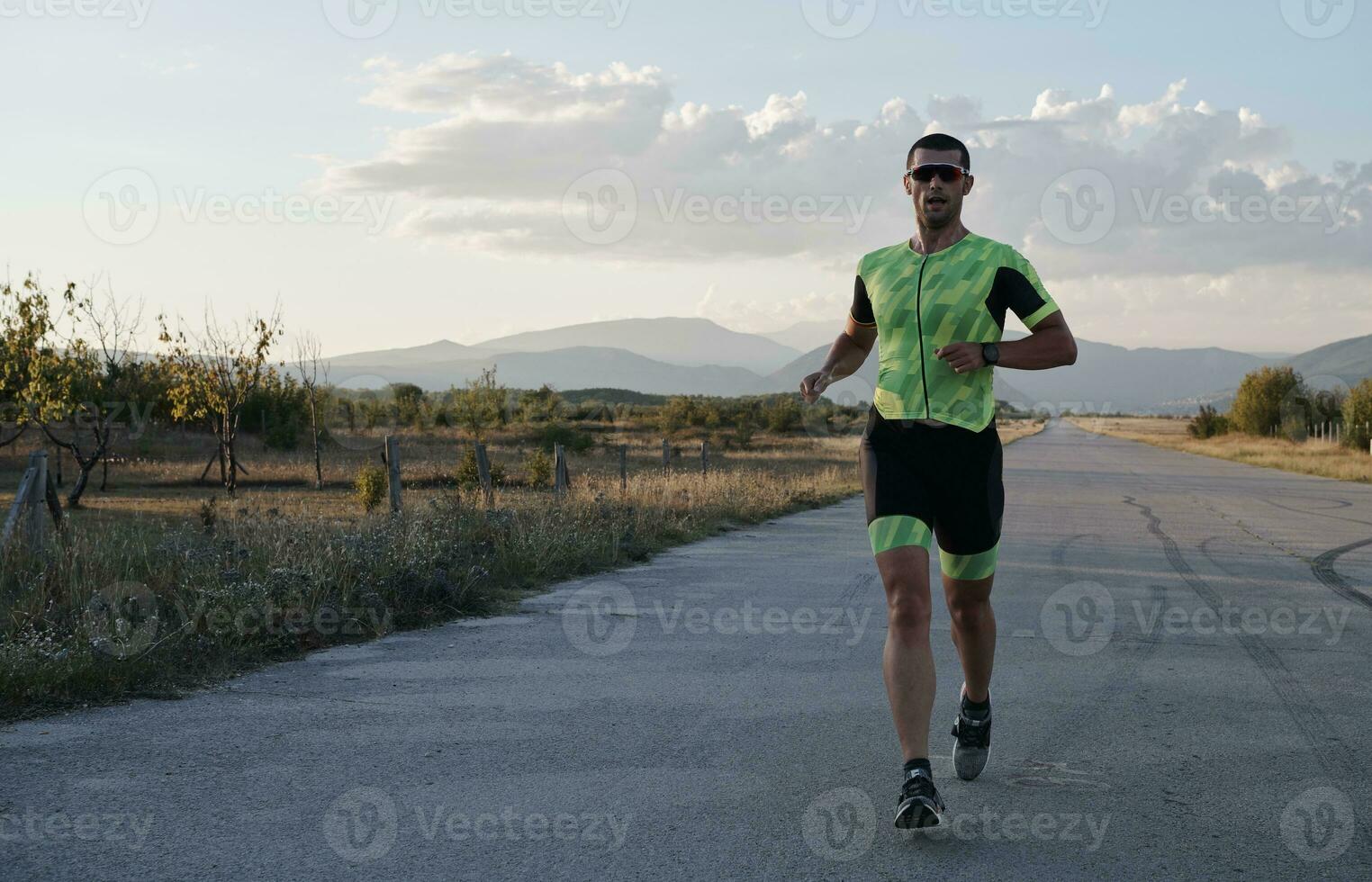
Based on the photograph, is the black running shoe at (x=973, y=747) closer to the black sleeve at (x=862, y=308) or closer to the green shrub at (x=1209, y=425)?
the black sleeve at (x=862, y=308)

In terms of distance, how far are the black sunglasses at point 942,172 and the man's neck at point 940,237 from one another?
0.52 feet

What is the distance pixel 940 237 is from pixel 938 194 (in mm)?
156

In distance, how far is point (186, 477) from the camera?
32.2 meters

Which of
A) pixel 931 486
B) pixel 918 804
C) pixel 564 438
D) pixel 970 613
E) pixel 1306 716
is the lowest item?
pixel 1306 716

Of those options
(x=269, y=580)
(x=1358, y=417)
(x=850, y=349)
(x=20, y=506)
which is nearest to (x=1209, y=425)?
(x=1358, y=417)

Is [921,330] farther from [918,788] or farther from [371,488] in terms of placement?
[371,488]

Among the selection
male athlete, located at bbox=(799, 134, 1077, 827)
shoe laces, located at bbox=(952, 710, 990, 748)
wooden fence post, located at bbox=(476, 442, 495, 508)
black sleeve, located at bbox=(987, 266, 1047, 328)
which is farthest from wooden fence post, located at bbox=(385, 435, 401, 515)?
black sleeve, located at bbox=(987, 266, 1047, 328)

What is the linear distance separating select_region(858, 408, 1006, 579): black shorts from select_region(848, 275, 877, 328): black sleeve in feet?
1.58

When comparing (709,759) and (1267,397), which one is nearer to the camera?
(709,759)

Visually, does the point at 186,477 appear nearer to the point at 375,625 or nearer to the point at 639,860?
the point at 375,625

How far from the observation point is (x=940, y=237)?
4262 mm

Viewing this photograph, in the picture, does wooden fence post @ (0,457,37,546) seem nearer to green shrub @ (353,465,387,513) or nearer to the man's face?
the man's face

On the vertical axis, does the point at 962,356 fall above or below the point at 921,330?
below

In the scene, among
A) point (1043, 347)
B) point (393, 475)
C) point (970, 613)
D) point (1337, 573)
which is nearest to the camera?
point (1043, 347)
